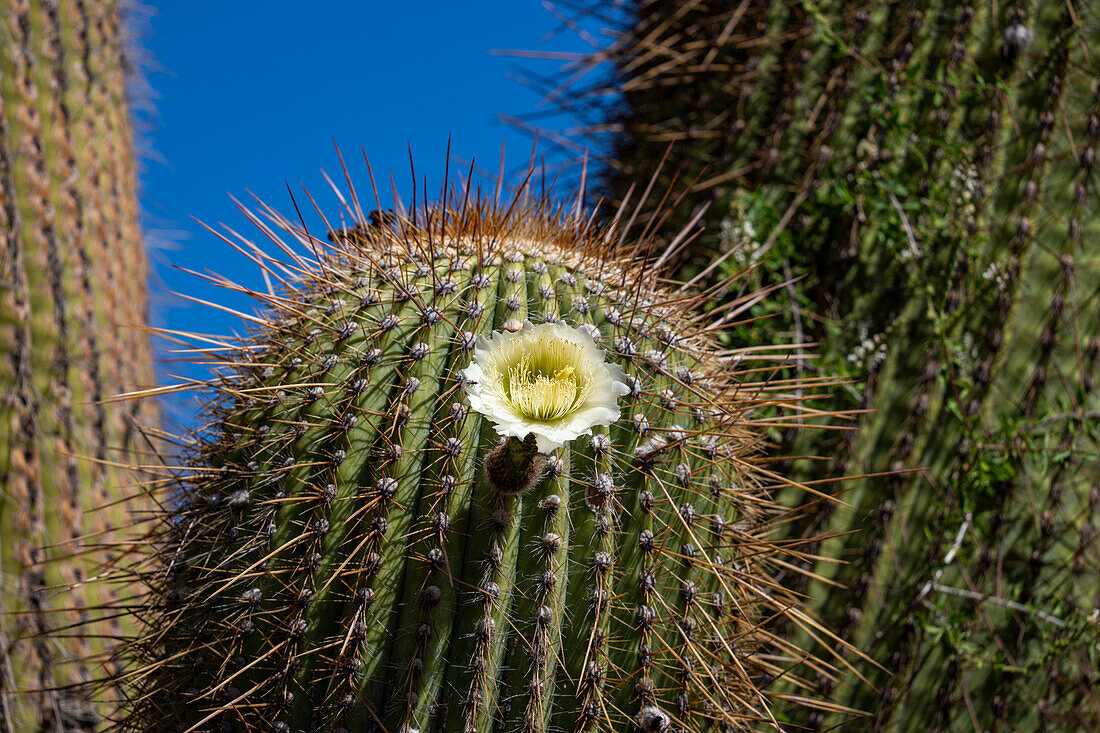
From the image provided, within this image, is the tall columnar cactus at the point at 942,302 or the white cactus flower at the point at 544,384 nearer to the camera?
the white cactus flower at the point at 544,384

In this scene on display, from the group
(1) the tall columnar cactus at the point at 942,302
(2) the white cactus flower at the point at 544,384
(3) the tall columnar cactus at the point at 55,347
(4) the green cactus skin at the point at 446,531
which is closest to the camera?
(2) the white cactus flower at the point at 544,384

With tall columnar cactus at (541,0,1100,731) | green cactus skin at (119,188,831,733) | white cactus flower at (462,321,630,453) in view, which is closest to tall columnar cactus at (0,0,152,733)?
green cactus skin at (119,188,831,733)

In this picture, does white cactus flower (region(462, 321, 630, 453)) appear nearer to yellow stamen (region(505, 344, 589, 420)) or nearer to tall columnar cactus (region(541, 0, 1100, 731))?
yellow stamen (region(505, 344, 589, 420))

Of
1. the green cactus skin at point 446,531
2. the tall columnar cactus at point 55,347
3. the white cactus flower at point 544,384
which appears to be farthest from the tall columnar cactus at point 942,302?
the tall columnar cactus at point 55,347

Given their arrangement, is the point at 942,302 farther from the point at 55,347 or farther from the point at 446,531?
the point at 55,347

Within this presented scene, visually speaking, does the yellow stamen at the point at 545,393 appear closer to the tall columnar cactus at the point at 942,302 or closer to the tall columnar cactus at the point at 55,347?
the tall columnar cactus at the point at 942,302

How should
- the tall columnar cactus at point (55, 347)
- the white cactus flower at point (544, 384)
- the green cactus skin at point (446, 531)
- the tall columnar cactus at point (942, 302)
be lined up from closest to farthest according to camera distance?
1. the white cactus flower at point (544, 384)
2. the green cactus skin at point (446, 531)
3. the tall columnar cactus at point (942, 302)
4. the tall columnar cactus at point (55, 347)

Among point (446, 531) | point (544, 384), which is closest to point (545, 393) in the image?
point (544, 384)
